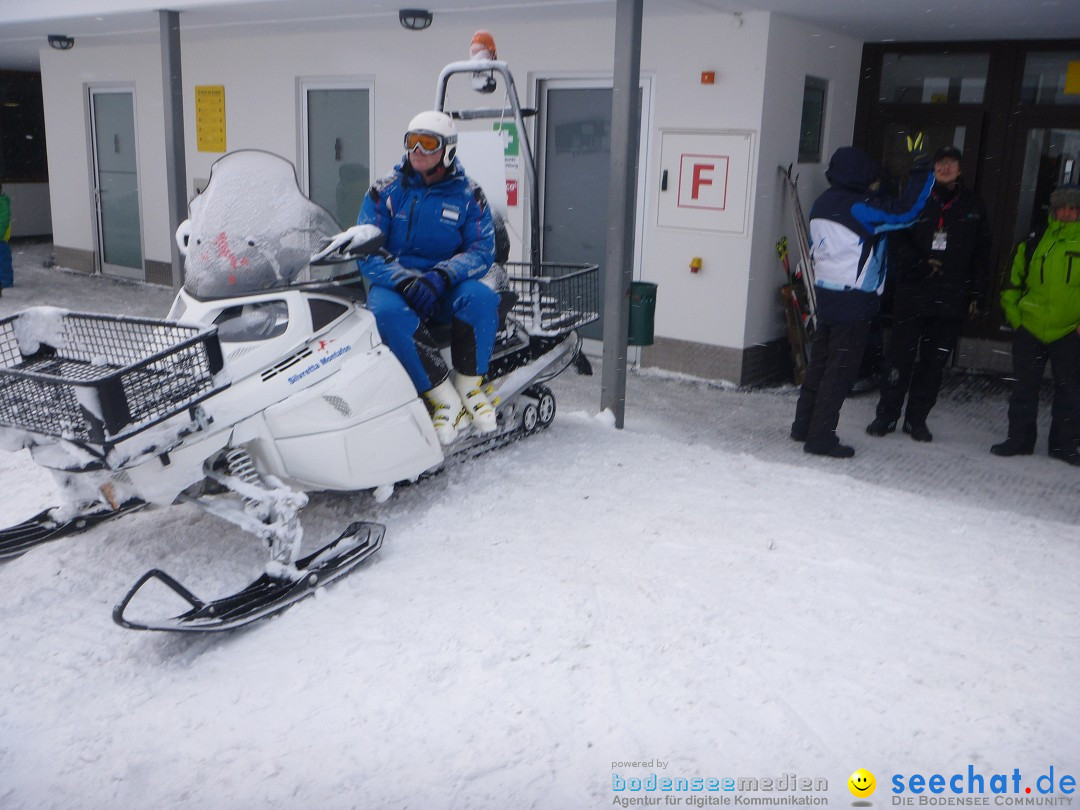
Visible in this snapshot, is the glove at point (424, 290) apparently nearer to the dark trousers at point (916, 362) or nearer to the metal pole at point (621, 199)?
the metal pole at point (621, 199)

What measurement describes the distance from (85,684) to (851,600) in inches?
103

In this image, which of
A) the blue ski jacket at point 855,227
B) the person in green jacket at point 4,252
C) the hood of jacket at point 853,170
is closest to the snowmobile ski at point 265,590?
the blue ski jacket at point 855,227

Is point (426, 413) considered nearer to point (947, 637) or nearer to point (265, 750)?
point (265, 750)

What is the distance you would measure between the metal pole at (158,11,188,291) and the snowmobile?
3.67m

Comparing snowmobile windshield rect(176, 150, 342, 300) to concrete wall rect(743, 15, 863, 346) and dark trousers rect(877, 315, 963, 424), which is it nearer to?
dark trousers rect(877, 315, 963, 424)

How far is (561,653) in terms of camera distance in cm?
311

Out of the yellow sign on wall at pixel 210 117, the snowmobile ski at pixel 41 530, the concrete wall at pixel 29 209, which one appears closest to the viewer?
the snowmobile ski at pixel 41 530

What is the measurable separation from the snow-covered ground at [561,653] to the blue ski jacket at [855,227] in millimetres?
1204

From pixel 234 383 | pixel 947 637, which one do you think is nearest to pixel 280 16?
pixel 234 383

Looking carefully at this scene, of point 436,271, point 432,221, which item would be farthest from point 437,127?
point 436,271

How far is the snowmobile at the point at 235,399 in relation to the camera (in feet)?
10.3

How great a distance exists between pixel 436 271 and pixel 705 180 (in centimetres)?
330

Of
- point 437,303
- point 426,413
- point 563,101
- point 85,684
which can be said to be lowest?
point 85,684

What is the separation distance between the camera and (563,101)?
297 inches
